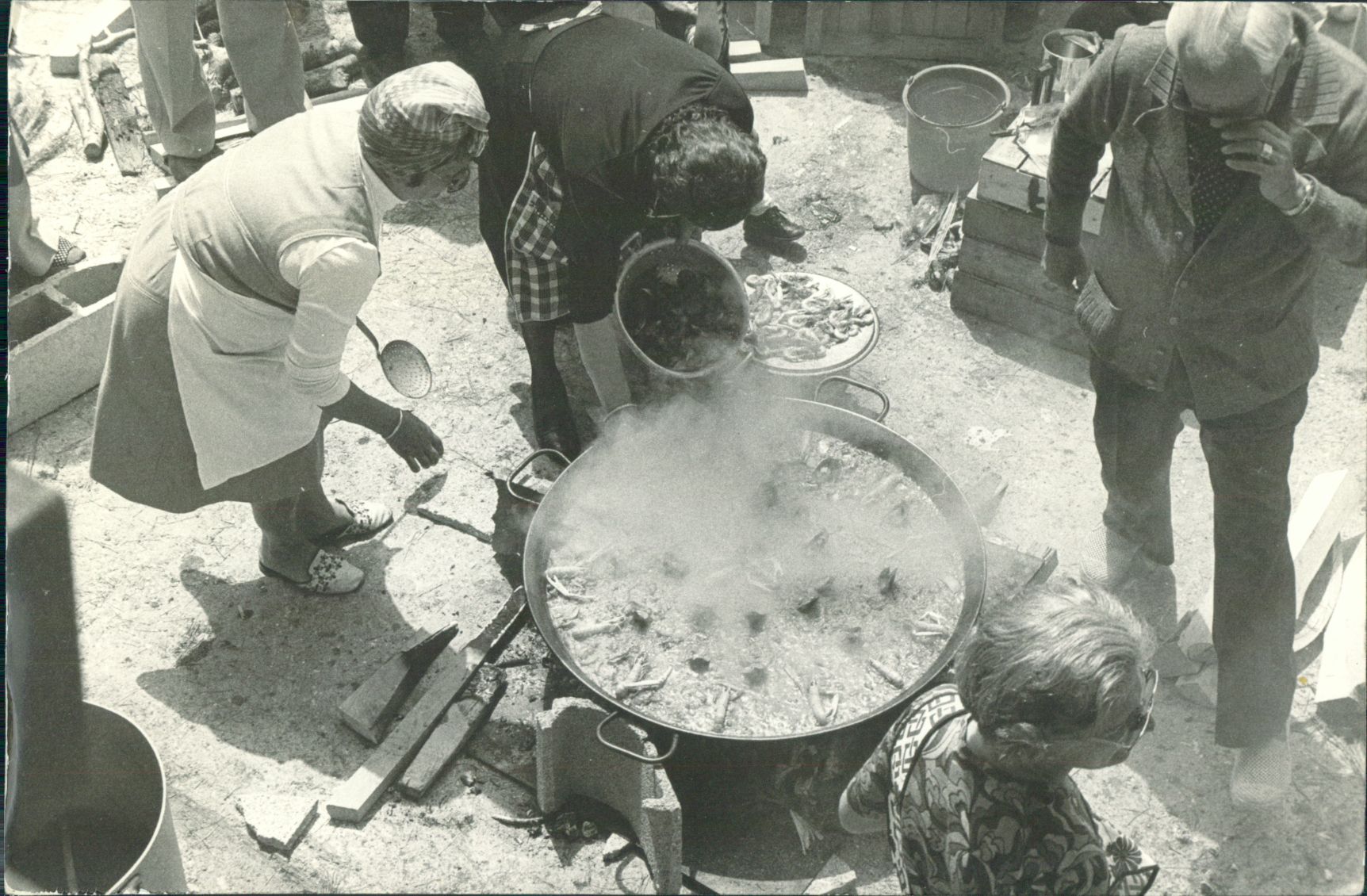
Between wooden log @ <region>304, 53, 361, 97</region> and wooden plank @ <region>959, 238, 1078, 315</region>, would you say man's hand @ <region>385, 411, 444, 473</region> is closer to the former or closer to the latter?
wooden plank @ <region>959, 238, 1078, 315</region>

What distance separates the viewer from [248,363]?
3.78m

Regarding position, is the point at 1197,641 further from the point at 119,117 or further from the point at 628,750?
the point at 119,117

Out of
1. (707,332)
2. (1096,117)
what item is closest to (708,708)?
(707,332)

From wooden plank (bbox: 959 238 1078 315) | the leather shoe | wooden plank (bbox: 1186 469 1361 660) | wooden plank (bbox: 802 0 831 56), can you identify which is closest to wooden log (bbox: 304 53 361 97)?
the leather shoe

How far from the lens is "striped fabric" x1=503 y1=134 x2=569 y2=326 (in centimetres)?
427

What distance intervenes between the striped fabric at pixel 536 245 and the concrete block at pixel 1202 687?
2.86 metres

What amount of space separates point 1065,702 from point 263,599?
3.53m

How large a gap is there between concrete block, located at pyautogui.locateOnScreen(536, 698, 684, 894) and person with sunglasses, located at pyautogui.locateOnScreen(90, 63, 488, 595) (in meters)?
1.11

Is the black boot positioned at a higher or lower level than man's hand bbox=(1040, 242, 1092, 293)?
lower

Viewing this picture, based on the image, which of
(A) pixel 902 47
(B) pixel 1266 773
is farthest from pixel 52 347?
(A) pixel 902 47

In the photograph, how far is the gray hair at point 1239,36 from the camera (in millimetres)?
2902

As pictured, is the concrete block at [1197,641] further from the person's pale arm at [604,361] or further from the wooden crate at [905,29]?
the wooden crate at [905,29]

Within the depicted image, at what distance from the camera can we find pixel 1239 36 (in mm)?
2920

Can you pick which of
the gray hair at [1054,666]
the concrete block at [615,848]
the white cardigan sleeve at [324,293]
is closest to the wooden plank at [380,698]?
the concrete block at [615,848]
